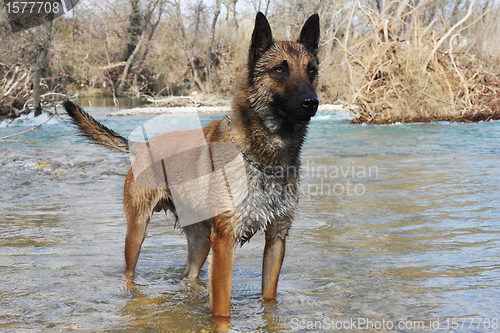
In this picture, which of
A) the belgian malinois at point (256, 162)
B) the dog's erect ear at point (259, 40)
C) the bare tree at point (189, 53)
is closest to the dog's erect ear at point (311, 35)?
the belgian malinois at point (256, 162)

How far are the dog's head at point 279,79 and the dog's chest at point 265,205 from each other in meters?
0.40

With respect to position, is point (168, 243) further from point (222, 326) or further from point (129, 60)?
point (129, 60)

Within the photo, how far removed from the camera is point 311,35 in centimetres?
391

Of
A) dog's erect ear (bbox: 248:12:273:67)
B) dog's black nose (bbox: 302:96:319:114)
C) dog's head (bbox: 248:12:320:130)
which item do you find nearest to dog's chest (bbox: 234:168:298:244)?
dog's head (bbox: 248:12:320:130)

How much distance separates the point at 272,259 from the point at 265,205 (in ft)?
1.56

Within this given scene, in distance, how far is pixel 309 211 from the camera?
6730mm

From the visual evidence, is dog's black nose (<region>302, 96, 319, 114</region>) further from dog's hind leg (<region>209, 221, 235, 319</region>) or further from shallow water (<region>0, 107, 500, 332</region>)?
shallow water (<region>0, 107, 500, 332</region>)

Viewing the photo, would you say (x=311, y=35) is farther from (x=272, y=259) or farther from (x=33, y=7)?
(x=33, y=7)

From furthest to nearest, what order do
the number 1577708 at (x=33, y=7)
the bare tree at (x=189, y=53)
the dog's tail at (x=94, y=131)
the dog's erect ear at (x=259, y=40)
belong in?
the bare tree at (x=189, y=53)
the number 1577708 at (x=33, y=7)
the dog's tail at (x=94, y=131)
the dog's erect ear at (x=259, y=40)

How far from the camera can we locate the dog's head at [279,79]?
11.4 ft

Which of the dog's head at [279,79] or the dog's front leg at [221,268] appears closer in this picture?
the dog's front leg at [221,268]

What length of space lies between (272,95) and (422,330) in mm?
1878

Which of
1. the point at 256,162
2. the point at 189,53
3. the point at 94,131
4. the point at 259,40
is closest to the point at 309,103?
the point at 256,162

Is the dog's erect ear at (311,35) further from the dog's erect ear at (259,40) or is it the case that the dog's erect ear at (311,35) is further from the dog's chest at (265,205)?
the dog's chest at (265,205)
